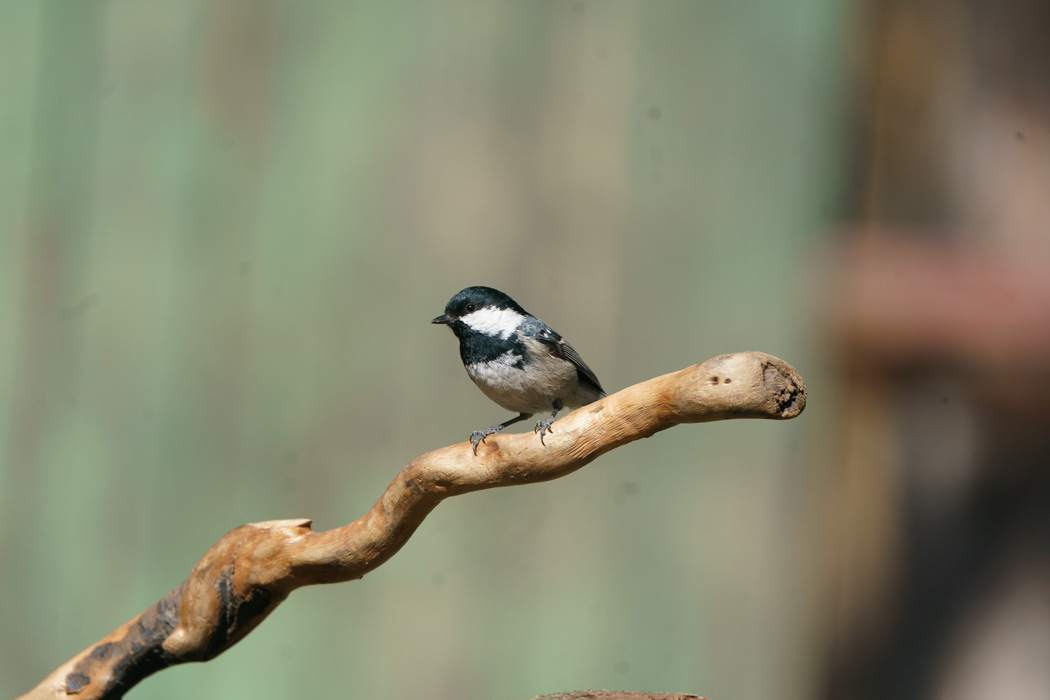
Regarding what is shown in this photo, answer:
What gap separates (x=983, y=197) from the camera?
2535 millimetres

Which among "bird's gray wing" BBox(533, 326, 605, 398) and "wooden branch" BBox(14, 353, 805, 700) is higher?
"bird's gray wing" BBox(533, 326, 605, 398)

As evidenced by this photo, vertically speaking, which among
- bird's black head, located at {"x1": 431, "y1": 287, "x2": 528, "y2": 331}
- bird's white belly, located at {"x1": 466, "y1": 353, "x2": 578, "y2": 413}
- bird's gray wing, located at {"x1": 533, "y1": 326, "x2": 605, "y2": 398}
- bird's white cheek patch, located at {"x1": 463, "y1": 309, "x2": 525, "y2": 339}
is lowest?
bird's white belly, located at {"x1": 466, "y1": 353, "x2": 578, "y2": 413}

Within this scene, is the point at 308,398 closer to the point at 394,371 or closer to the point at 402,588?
the point at 394,371

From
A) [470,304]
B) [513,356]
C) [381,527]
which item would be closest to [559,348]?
[513,356]

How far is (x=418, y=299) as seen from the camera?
9.42ft

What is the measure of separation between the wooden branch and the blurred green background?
0.87 metres

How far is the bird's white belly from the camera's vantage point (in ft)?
7.20

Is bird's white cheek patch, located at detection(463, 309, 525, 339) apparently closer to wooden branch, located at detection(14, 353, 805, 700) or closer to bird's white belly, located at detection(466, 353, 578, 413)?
bird's white belly, located at detection(466, 353, 578, 413)

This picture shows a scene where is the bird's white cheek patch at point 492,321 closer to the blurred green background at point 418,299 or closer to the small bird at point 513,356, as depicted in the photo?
the small bird at point 513,356

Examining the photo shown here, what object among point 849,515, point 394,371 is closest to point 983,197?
point 849,515

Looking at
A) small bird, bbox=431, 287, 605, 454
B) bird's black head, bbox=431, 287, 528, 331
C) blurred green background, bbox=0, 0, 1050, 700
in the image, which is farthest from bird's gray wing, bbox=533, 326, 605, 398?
blurred green background, bbox=0, 0, 1050, 700

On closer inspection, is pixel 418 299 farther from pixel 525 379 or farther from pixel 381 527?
pixel 381 527

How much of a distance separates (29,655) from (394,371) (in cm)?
140

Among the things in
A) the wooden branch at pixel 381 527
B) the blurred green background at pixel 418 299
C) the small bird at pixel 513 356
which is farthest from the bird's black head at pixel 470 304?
the wooden branch at pixel 381 527
